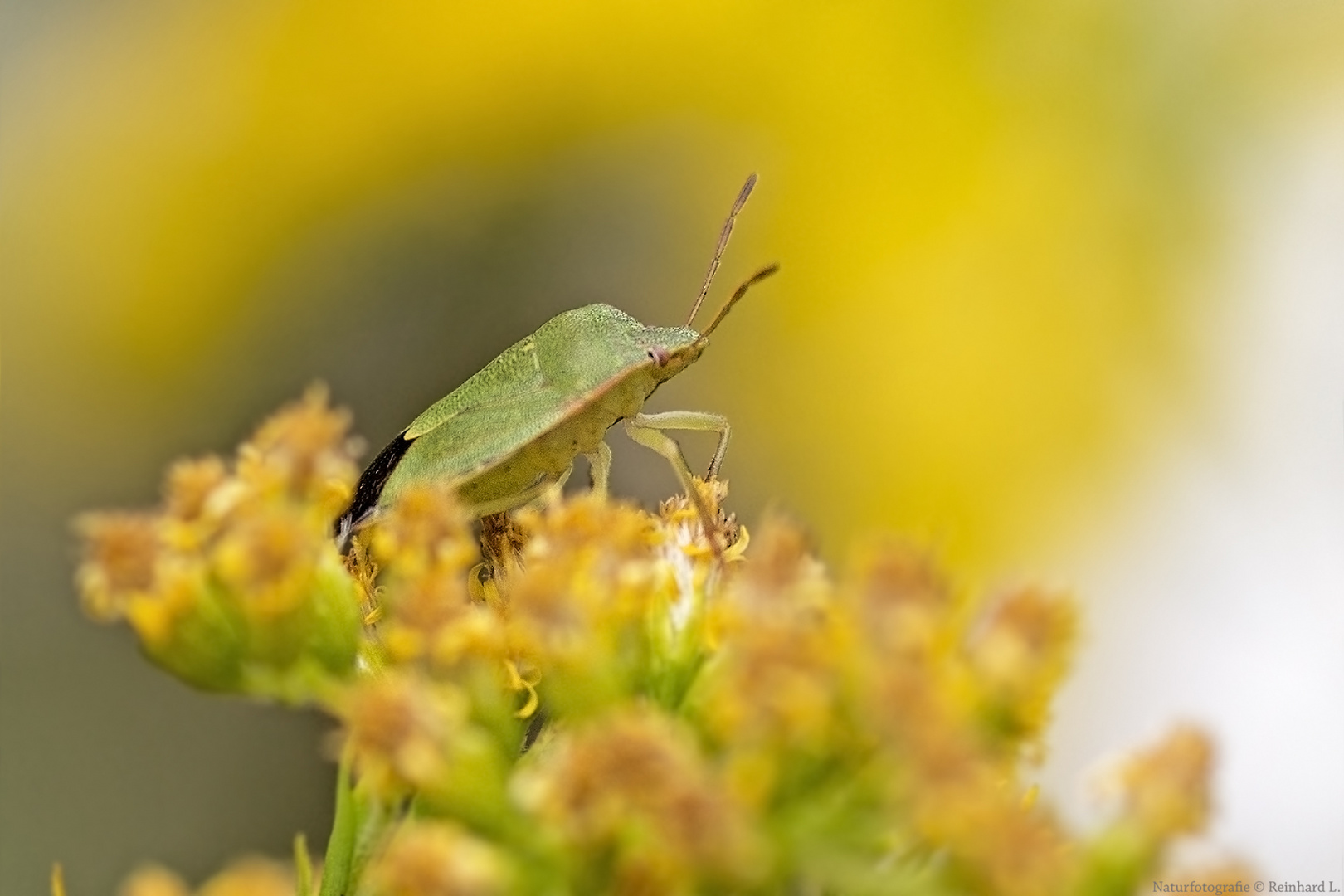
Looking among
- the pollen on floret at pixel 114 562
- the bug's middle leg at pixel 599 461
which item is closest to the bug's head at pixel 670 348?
the bug's middle leg at pixel 599 461

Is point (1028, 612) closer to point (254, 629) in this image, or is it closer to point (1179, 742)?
point (1179, 742)

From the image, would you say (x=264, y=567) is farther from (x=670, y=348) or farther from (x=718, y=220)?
(x=718, y=220)

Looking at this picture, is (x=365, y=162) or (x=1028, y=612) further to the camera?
A: (x=365, y=162)

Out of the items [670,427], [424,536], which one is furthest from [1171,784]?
[670,427]

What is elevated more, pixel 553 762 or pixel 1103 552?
pixel 1103 552

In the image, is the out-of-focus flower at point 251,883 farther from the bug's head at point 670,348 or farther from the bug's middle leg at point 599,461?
the bug's head at point 670,348

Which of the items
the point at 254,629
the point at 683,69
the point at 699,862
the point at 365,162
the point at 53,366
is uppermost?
the point at 683,69

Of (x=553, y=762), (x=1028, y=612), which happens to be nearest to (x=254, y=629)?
(x=553, y=762)
